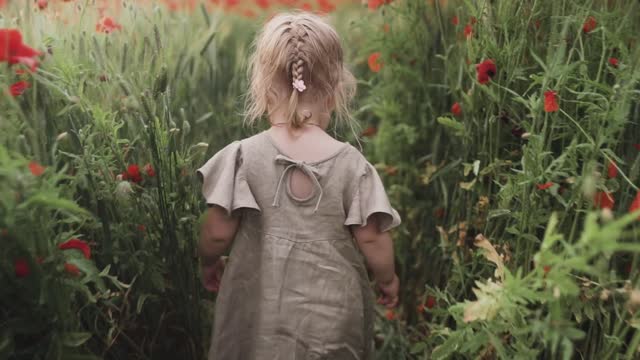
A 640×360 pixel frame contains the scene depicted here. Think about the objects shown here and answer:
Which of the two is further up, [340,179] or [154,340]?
[340,179]

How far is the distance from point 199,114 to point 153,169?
77 cm

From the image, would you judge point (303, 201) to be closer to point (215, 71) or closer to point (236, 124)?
point (236, 124)

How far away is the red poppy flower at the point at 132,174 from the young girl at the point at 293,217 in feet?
0.68

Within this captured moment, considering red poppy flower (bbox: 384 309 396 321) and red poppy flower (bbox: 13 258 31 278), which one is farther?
red poppy flower (bbox: 384 309 396 321)

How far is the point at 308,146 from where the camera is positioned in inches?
70.4

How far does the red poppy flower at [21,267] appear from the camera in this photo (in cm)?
140

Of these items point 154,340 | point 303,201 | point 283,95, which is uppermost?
point 283,95

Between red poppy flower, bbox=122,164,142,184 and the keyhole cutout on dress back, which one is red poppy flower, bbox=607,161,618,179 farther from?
red poppy flower, bbox=122,164,142,184

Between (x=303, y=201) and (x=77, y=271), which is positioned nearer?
(x=77, y=271)

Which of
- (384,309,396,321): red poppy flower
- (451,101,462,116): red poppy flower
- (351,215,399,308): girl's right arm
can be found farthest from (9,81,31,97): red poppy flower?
(384,309,396,321): red poppy flower

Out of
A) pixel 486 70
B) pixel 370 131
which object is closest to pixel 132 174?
pixel 486 70

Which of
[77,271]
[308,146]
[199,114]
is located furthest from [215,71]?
[77,271]

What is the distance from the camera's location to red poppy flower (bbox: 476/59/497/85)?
1.91 m

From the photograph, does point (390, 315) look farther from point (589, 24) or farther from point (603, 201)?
point (589, 24)
